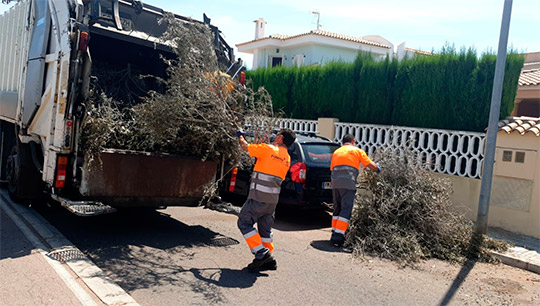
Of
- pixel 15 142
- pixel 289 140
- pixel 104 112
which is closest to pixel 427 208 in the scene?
pixel 289 140

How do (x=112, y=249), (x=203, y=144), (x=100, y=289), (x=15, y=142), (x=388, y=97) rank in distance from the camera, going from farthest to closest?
(x=388, y=97) → (x=15, y=142) → (x=203, y=144) → (x=112, y=249) → (x=100, y=289)

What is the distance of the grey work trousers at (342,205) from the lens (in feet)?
20.4

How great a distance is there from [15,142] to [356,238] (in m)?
5.91

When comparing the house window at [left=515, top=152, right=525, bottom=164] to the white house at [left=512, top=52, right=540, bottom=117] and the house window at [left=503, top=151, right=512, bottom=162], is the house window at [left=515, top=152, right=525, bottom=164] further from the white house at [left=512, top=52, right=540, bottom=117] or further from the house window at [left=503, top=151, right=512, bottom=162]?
the white house at [left=512, top=52, right=540, bottom=117]

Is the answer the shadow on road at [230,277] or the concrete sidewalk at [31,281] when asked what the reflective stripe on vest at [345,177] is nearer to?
the shadow on road at [230,277]

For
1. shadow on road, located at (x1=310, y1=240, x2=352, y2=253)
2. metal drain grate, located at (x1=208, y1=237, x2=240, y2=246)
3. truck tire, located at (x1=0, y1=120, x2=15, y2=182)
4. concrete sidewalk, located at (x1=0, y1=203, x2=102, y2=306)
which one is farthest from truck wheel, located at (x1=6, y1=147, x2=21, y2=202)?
shadow on road, located at (x1=310, y1=240, x2=352, y2=253)

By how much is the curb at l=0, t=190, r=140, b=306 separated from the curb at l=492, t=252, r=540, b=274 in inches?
194

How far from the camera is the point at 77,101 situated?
5234 mm

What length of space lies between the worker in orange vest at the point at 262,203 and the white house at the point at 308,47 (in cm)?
2025

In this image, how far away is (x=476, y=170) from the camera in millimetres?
8258

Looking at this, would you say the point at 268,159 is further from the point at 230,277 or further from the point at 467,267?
the point at 467,267

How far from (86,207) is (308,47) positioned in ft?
74.4

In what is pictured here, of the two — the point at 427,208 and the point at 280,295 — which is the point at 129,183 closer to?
the point at 280,295

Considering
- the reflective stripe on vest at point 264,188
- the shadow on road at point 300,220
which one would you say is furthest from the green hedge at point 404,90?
the reflective stripe on vest at point 264,188
